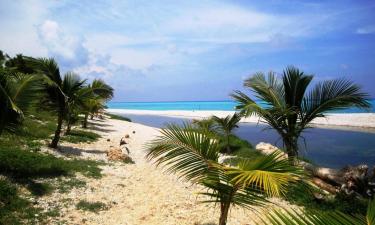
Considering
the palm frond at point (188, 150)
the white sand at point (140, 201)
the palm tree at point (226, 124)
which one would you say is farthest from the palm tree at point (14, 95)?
the palm tree at point (226, 124)

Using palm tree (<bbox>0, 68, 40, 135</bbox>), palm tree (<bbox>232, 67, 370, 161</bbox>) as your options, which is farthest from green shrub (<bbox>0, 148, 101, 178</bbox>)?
palm tree (<bbox>232, 67, 370, 161</bbox>)

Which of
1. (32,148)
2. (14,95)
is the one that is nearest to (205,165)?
(14,95)

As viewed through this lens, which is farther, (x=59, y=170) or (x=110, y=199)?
(x=59, y=170)

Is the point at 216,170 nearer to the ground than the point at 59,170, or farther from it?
farther from it

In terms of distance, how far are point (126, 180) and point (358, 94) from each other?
277 inches

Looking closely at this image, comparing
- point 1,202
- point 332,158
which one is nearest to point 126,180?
point 1,202

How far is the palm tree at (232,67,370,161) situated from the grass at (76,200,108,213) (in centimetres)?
398

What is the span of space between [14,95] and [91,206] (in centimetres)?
330

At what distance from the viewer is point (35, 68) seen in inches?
538

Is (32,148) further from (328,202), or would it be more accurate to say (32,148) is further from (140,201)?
(328,202)

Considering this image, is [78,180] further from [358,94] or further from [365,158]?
[365,158]

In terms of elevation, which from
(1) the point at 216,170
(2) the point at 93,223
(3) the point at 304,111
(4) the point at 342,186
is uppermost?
(3) the point at 304,111

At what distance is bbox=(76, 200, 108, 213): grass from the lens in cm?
834

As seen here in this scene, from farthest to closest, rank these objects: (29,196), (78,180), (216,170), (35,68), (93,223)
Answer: (35,68)
(78,180)
(29,196)
(93,223)
(216,170)
